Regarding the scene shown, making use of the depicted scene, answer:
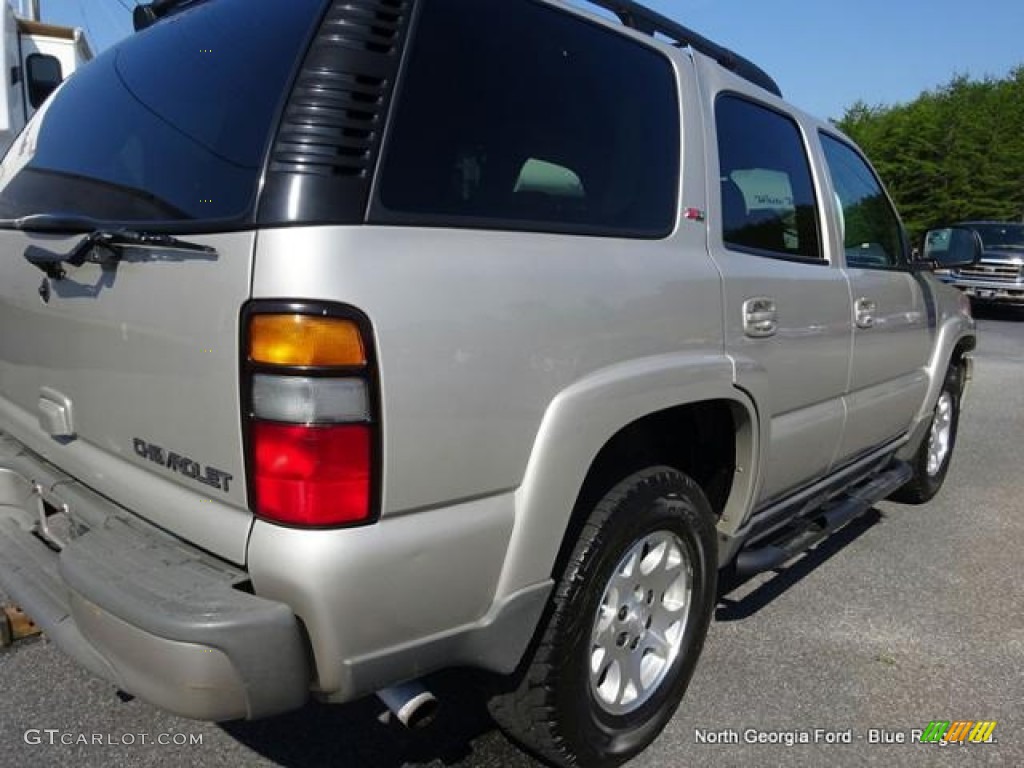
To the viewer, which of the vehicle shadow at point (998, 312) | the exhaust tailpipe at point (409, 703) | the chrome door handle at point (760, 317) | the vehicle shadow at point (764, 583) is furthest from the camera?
the vehicle shadow at point (998, 312)

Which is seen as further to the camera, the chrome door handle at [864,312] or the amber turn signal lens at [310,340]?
the chrome door handle at [864,312]

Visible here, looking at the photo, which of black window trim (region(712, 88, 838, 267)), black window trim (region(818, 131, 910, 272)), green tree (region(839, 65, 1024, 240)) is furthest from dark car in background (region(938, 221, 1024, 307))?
black window trim (region(712, 88, 838, 267))

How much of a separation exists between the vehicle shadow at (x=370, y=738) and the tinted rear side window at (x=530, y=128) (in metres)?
1.24

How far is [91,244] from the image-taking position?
1815mm

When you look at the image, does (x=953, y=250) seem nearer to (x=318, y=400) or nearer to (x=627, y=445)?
(x=627, y=445)

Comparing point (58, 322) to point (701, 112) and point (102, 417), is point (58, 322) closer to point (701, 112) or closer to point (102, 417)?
point (102, 417)

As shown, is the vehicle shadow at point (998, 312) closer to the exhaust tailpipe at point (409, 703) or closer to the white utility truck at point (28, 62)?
the white utility truck at point (28, 62)

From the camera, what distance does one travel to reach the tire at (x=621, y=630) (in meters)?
2.06

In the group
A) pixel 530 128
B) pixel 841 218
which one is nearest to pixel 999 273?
pixel 841 218

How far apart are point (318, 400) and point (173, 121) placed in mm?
896

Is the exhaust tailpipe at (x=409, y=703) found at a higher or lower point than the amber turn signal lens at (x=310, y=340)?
lower

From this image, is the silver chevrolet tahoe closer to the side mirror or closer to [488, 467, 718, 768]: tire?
[488, 467, 718, 768]: tire

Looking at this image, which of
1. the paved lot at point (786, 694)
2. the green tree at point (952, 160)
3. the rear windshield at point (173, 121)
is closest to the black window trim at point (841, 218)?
the paved lot at point (786, 694)

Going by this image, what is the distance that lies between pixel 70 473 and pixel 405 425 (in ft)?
3.83
